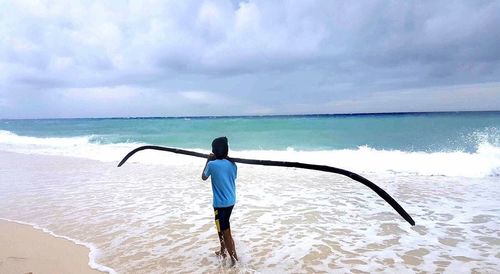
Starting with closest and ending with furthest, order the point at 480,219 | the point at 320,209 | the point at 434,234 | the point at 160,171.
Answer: the point at 434,234
the point at 480,219
the point at 320,209
the point at 160,171

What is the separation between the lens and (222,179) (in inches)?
180

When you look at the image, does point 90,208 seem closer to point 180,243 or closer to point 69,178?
point 180,243

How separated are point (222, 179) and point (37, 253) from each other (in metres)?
2.99

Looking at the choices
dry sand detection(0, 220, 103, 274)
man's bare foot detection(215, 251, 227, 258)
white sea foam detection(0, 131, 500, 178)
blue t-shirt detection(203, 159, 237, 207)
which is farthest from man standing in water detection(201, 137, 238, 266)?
white sea foam detection(0, 131, 500, 178)

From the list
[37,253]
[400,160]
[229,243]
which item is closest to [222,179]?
[229,243]

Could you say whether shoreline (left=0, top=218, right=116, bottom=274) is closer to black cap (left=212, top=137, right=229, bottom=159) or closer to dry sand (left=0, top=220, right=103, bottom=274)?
dry sand (left=0, top=220, right=103, bottom=274)

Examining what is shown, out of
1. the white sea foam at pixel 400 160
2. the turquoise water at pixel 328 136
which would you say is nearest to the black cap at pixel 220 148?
the white sea foam at pixel 400 160

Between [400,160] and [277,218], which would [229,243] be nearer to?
[277,218]

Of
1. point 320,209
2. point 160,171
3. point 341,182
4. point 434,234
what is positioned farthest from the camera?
point 160,171

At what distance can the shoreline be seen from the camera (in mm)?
4738

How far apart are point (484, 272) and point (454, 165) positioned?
10.5m

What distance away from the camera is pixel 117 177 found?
12336mm

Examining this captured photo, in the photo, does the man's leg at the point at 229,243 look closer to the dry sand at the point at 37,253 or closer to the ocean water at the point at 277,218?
the ocean water at the point at 277,218

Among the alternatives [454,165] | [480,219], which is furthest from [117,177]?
[454,165]
